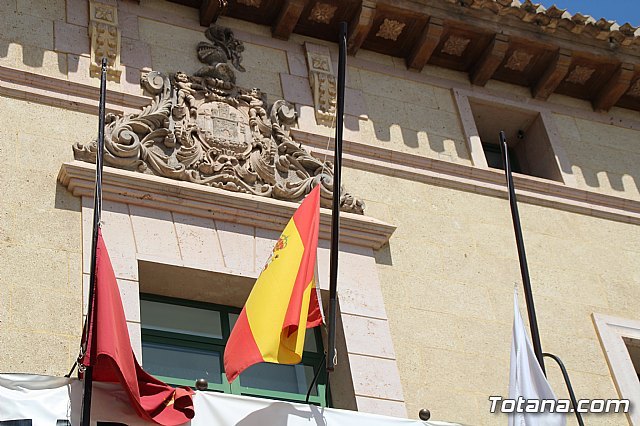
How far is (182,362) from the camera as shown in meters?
9.62

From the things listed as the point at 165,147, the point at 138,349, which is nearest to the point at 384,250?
the point at 165,147

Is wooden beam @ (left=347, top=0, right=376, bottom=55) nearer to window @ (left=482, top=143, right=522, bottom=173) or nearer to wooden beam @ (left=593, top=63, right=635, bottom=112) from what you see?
window @ (left=482, top=143, right=522, bottom=173)

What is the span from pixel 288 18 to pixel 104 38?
2.06m

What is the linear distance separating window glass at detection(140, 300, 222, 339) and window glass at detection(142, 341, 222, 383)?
20cm

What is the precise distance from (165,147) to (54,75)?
3.99 feet

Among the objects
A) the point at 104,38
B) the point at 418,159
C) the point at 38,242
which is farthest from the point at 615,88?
the point at 38,242

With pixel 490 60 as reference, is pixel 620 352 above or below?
below

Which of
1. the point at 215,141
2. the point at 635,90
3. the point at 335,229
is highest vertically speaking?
the point at 635,90

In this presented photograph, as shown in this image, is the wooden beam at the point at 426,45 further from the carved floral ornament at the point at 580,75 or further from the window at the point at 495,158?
the carved floral ornament at the point at 580,75

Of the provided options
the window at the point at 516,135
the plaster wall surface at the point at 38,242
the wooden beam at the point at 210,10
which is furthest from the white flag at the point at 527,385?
the wooden beam at the point at 210,10

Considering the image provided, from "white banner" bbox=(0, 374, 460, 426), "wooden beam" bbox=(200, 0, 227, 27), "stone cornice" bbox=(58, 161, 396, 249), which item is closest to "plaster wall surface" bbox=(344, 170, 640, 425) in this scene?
"stone cornice" bbox=(58, 161, 396, 249)

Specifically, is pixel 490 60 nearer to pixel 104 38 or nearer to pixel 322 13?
pixel 322 13

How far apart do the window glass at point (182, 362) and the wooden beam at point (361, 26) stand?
14.4 ft

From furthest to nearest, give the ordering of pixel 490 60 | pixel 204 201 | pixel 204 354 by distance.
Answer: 1. pixel 490 60
2. pixel 204 201
3. pixel 204 354
